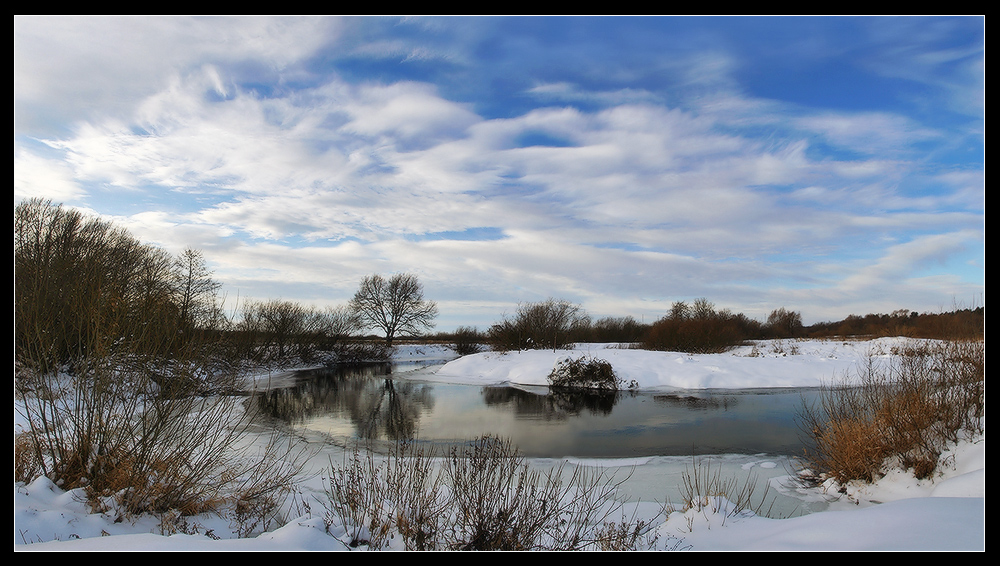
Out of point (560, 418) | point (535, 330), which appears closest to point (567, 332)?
point (535, 330)

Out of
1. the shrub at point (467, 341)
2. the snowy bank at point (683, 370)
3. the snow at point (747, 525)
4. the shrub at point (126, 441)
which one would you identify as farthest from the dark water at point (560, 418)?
the shrub at point (467, 341)

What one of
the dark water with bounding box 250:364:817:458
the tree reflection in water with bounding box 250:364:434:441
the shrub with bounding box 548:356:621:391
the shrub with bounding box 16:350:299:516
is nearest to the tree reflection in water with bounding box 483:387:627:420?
the dark water with bounding box 250:364:817:458

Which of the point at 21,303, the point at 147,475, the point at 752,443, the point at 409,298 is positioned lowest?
the point at 752,443

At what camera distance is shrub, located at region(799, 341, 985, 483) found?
7266mm

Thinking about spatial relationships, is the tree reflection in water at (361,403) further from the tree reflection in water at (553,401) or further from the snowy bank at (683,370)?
the snowy bank at (683,370)

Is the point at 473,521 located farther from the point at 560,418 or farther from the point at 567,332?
the point at 567,332

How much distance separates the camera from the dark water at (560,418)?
11.0 meters

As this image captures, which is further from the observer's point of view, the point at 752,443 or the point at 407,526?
the point at 752,443

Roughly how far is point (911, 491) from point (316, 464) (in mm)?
9045

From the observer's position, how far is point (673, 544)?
5.16m

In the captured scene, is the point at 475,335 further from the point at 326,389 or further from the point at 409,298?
the point at 326,389

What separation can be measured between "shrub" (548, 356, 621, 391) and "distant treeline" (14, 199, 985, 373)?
423 inches

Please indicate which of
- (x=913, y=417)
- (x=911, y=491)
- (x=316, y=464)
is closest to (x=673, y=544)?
(x=911, y=491)

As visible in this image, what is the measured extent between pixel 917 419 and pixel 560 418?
28.5 ft
